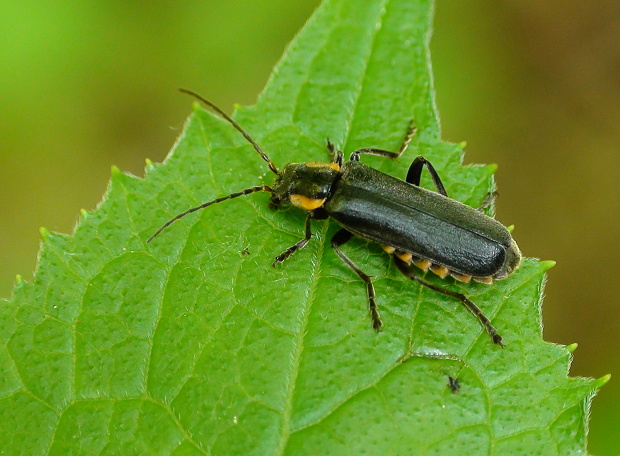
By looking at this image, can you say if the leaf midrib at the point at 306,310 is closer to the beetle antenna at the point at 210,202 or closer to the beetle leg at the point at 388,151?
the beetle leg at the point at 388,151

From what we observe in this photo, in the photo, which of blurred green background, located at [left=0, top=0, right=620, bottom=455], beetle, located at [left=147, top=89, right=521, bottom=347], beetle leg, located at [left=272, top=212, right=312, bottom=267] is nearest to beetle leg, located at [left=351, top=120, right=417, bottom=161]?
beetle, located at [left=147, top=89, right=521, bottom=347]

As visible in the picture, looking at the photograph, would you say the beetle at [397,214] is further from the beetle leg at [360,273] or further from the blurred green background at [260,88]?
the blurred green background at [260,88]

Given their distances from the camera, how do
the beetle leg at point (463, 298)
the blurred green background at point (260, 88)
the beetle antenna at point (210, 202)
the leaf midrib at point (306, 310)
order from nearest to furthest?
the leaf midrib at point (306, 310) < the beetle leg at point (463, 298) < the beetle antenna at point (210, 202) < the blurred green background at point (260, 88)

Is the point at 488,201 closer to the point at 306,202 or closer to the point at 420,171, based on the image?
the point at 420,171

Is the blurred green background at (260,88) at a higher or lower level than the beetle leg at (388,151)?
higher

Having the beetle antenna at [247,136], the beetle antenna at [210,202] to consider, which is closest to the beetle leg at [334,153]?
the beetle antenna at [247,136]

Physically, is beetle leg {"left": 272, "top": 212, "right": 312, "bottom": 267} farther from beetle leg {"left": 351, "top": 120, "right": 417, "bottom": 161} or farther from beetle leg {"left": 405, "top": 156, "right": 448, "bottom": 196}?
beetle leg {"left": 405, "top": 156, "right": 448, "bottom": 196}

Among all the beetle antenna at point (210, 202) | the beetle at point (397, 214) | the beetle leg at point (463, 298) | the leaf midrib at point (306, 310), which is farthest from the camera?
the beetle at point (397, 214)

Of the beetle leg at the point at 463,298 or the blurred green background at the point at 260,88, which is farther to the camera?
the blurred green background at the point at 260,88
